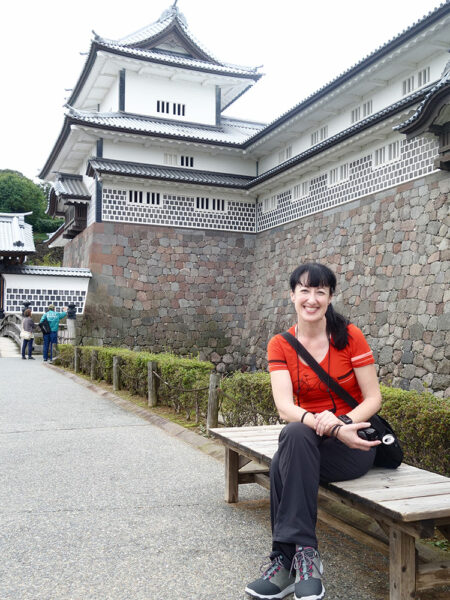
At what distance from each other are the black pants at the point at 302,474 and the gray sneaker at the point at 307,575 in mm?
44

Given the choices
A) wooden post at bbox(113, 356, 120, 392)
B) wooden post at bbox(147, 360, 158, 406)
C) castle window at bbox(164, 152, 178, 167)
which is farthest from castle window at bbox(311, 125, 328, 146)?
wooden post at bbox(147, 360, 158, 406)

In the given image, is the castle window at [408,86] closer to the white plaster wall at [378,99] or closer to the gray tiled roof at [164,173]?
the white plaster wall at [378,99]

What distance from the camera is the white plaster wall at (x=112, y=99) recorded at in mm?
21922

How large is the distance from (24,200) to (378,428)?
48135 mm

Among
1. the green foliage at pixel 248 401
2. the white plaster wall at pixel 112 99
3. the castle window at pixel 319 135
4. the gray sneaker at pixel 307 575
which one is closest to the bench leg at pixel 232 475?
the gray sneaker at pixel 307 575

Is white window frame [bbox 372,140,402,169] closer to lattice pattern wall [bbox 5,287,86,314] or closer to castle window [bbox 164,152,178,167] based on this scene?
castle window [bbox 164,152,178,167]

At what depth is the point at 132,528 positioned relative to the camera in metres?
3.75

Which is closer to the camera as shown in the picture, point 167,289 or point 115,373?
point 115,373

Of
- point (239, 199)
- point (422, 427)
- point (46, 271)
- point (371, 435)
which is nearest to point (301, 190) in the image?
point (239, 199)

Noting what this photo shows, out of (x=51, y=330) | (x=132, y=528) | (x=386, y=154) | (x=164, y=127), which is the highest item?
(x=164, y=127)

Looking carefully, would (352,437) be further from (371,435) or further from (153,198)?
(153,198)

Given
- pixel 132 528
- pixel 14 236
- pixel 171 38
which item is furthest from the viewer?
pixel 171 38

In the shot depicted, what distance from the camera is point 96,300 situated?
771 inches

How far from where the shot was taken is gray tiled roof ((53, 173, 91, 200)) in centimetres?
2042
